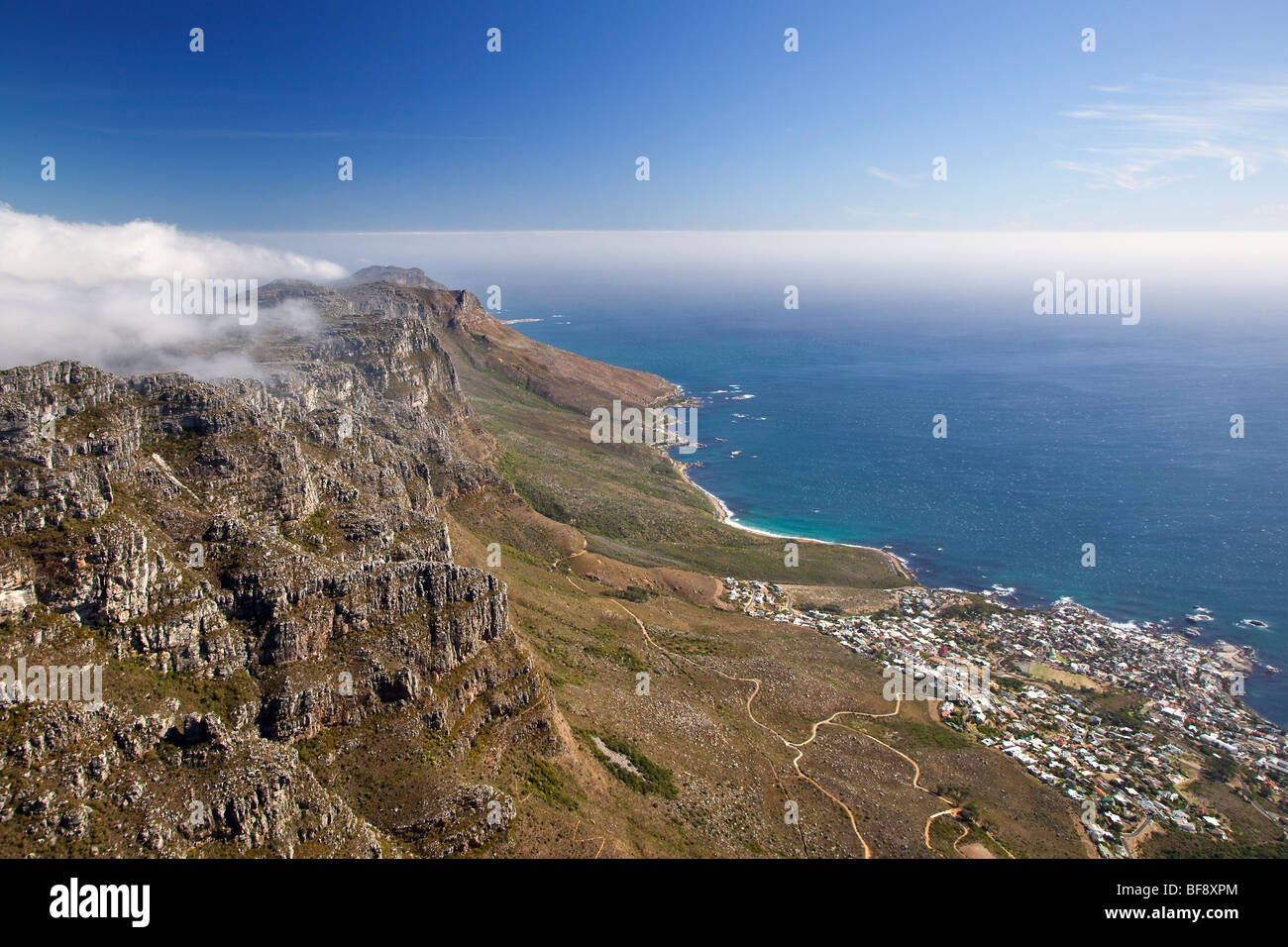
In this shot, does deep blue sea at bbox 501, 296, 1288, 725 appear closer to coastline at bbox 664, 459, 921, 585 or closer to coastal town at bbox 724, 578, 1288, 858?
coastline at bbox 664, 459, 921, 585

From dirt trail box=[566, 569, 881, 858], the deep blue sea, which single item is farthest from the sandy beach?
dirt trail box=[566, 569, 881, 858]

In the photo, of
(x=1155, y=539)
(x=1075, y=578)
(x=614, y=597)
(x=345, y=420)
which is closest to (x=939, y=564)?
(x=1075, y=578)

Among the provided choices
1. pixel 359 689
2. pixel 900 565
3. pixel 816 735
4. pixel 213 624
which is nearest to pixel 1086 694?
pixel 816 735

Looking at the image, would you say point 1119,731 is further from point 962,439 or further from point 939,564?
point 962,439

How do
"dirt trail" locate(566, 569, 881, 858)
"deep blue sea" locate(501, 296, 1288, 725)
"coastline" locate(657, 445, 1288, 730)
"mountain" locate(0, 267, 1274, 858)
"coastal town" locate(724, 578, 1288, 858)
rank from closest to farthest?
1. "mountain" locate(0, 267, 1274, 858)
2. "dirt trail" locate(566, 569, 881, 858)
3. "coastal town" locate(724, 578, 1288, 858)
4. "coastline" locate(657, 445, 1288, 730)
5. "deep blue sea" locate(501, 296, 1288, 725)

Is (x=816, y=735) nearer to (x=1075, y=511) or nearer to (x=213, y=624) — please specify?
(x=213, y=624)

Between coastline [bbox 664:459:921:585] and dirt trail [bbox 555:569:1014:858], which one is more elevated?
coastline [bbox 664:459:921:585]
